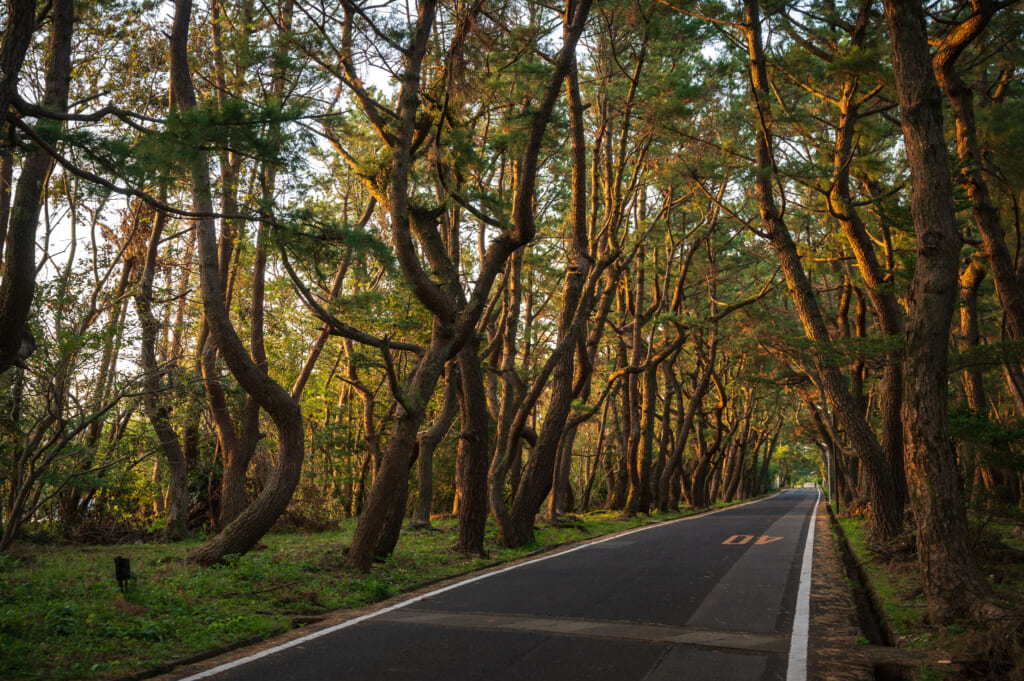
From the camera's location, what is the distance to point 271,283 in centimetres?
2227

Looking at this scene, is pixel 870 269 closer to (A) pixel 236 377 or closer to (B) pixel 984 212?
(B) pixel 984 212

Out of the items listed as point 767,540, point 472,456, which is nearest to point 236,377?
point 472,456

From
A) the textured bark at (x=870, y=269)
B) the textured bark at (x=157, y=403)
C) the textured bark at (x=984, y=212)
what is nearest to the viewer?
the textured bark at (x=984, y=212)

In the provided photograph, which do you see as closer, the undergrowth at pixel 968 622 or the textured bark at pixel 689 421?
the undergrowth at pixel 968 622

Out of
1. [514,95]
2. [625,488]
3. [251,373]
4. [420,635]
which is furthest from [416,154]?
[625,488]

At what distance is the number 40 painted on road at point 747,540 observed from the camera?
16.9m

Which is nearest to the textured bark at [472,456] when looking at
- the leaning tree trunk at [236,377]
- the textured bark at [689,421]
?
the leaning tree trunk at [236,377]

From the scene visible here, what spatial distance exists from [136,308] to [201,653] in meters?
9.89

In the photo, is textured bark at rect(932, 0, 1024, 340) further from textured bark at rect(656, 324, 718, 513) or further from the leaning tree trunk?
textured bark at rect(656, 324, 718, 513)

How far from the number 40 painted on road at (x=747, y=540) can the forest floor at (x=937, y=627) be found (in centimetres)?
412

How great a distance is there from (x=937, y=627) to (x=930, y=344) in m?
2.70

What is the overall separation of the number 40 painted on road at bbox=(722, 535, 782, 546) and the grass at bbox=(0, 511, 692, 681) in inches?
212

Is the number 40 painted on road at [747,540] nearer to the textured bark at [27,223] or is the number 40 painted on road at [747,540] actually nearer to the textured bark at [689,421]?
the textured bark at [689,421]

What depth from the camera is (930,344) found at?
759 centimetres
